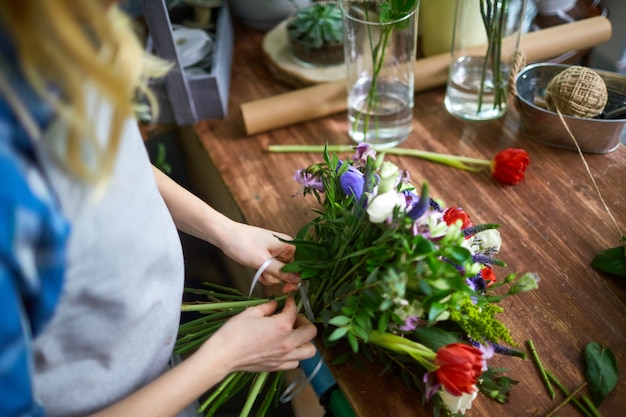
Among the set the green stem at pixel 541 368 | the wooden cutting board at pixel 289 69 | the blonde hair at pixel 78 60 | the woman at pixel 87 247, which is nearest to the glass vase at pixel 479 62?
the wooden cutting board at pixel 289 69

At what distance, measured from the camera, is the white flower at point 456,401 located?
58 centimetres

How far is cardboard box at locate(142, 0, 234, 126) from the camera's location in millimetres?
975

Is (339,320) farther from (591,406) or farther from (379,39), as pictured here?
(379,39)

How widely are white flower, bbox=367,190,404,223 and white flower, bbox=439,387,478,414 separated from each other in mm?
194

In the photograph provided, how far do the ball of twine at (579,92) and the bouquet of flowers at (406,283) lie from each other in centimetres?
33

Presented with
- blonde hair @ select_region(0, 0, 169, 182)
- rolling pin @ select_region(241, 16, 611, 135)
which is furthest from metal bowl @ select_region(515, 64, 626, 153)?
blonde hair @ select_region(0, 0, 169, 182)

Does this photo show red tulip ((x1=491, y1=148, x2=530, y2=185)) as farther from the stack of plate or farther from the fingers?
the stack of plate

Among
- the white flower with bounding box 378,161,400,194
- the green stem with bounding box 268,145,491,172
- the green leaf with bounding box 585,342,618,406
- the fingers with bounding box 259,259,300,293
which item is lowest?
the green leaf with bounding box 585,342,618,406

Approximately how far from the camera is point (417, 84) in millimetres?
1085

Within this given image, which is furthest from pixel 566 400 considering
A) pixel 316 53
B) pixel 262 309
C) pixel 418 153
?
pixel 316 53

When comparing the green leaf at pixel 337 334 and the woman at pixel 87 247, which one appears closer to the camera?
the woman at pixel 87 247

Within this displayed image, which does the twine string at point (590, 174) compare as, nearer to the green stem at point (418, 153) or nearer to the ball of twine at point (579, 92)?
the ball of twine at point (579, 92)

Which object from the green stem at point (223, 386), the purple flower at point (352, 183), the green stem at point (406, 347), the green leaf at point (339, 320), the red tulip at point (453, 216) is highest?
the purple flower at point (352, 183)

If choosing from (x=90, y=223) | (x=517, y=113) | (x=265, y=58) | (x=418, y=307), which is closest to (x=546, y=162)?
(x=517, y=113)
